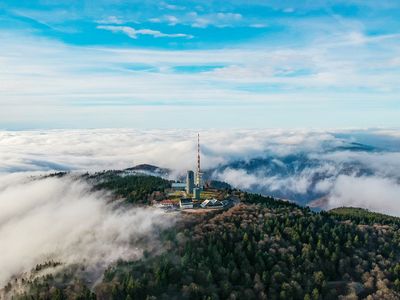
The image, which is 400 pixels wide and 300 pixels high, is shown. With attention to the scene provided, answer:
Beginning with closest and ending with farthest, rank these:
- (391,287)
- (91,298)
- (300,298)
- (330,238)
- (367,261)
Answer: (91,298) → (300,298) → (391,287) → (367,261) → (330,238)

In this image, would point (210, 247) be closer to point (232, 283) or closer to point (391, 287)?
point (232, 283)

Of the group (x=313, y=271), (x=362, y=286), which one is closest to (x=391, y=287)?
(x=362, y=286)

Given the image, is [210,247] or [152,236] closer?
[210,247]

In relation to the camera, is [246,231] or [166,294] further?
[246,231]

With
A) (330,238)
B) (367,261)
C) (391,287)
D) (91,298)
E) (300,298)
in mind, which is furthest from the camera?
(330,238)

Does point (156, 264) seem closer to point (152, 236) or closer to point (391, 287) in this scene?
point (152, 236)

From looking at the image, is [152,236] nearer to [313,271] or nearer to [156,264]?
[156,264]

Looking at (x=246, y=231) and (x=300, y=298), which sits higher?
(x=246, y=231)

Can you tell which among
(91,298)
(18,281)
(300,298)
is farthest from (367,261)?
(18,281)

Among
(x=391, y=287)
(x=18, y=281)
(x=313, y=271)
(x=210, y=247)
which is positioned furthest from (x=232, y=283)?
(x=18, y=281)
